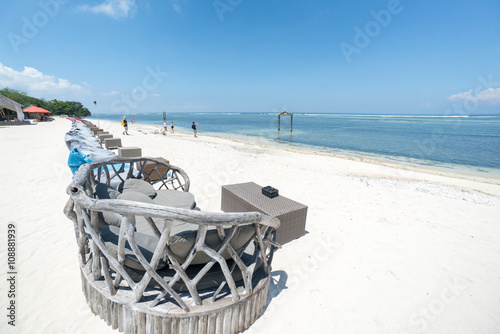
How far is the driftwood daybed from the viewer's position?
4.70 ft

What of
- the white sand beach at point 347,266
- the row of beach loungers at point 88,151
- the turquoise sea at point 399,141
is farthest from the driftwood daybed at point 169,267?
the turquoise sea at point 399,141

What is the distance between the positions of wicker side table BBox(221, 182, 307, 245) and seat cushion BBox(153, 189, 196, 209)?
77 cm

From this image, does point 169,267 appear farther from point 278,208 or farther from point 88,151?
point 88,151

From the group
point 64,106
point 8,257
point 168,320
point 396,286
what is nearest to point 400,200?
point 396,286

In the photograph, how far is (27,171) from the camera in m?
6.10

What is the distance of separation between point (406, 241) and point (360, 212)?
1.06m

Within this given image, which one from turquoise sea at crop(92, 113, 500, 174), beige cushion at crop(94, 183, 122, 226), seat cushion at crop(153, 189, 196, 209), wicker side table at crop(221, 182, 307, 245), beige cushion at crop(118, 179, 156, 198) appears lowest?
turquoise sea at crop(92, 113, 500, 174)

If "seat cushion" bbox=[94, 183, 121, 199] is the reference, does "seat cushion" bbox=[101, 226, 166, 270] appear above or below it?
below

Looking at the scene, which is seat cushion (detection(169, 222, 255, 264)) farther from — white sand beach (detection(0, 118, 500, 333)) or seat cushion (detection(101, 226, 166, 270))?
white sand beach (detection(0, 118, 500, 333))

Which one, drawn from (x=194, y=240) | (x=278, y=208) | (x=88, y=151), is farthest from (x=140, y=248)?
(x=88, y=151)

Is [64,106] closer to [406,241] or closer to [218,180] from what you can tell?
[218,180]

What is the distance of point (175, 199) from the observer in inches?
133

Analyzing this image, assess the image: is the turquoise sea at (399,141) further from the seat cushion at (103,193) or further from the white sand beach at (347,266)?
the seat cushion at (103,193)

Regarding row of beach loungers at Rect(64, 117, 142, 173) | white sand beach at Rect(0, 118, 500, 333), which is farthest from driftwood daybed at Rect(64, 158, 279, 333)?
row of beach loungers at Rect(64, 117, 142, 173)
